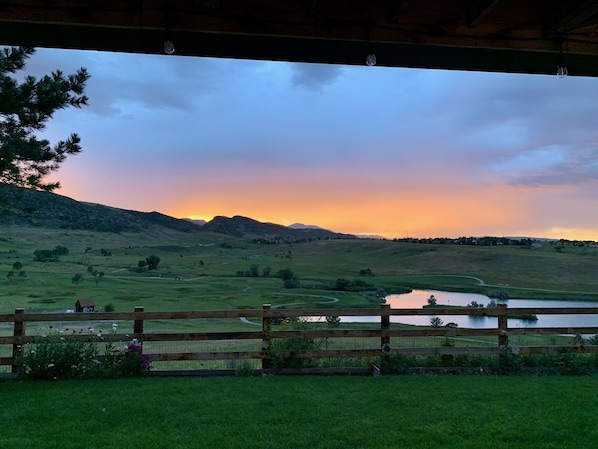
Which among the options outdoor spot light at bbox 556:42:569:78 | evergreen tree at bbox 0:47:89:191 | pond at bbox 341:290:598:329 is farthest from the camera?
pond at bbox 341:290:598:329

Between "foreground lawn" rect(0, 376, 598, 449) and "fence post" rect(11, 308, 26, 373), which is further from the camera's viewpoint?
"fence post" rect(11, 308, 26, 373)

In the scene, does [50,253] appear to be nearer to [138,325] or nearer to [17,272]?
[17,272]

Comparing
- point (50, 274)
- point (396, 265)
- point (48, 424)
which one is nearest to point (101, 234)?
point (50, 274)

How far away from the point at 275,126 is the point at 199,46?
51.4 ft

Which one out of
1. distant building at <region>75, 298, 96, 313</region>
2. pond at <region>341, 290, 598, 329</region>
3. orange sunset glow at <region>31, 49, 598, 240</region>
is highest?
orange sunset glow at <region>31, 49, 598, 240</region>

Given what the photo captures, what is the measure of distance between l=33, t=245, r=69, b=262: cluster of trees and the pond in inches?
2031

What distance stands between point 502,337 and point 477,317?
19.1 metres

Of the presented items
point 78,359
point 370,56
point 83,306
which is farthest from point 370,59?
point 83,306

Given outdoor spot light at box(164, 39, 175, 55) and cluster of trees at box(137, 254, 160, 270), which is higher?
outdoor spot light at box(164, 39, 175, 55)

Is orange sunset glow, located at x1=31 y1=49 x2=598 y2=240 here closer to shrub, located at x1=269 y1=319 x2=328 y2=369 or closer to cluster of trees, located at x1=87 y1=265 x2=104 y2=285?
shrub, located at x1=269 y1=319 x2=328 y2=369

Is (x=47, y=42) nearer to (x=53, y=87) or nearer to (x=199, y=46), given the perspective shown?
(x=199, y=46)

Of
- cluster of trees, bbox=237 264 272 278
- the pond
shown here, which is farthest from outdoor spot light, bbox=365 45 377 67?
cluster of trees, bbox=237 264 272 278

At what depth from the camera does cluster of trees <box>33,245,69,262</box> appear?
210ft

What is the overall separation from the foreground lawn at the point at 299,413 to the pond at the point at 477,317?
3371 millimetres
